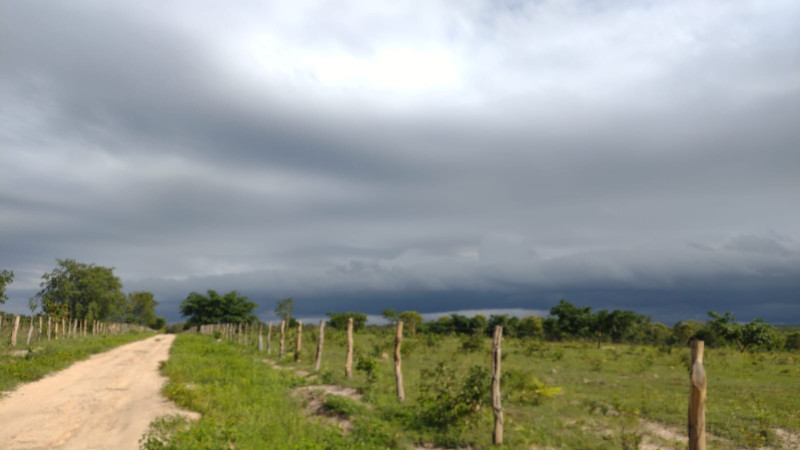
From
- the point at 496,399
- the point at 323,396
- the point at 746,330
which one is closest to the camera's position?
the point at 496,399

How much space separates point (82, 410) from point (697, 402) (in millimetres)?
13532

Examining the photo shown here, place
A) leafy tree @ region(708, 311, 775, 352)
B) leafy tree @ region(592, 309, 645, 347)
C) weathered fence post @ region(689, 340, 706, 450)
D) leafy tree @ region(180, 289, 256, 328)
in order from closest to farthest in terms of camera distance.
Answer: weathered fence post @ region(689, 340, 706, 450)
leafy tree @ region(708, 311, 775, 352)
leafy tree @ region(592, 309, 645, 347)
leafy tree @ region(180, 289, 256, 328)

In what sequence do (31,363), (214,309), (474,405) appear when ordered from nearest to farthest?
(474,405) < (31,363) < (214,309)

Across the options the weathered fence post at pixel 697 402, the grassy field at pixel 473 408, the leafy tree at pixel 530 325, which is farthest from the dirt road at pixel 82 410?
the leafy tree at pixel 530 325

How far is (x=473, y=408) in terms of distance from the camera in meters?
11.5

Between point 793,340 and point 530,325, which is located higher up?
point 793,340

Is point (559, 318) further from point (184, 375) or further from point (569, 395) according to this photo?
point (184, 375)

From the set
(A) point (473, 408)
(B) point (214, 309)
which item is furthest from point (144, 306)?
(A) point (473, 408)

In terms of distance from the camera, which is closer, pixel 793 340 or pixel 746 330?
pixel 746 330

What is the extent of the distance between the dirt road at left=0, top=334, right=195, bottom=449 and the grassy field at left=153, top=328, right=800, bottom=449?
3.11 ft

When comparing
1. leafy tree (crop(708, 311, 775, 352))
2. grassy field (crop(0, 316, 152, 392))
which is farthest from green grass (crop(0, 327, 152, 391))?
leafy tree (crop(708, 311, 775, 352))

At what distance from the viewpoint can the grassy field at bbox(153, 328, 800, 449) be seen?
36.5 feet

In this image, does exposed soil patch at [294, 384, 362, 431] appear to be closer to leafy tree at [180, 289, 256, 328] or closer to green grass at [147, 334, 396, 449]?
green grass at [147, 334, 396, 449]

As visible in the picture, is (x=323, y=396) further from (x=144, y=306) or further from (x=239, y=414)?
(x=144, y=306)
